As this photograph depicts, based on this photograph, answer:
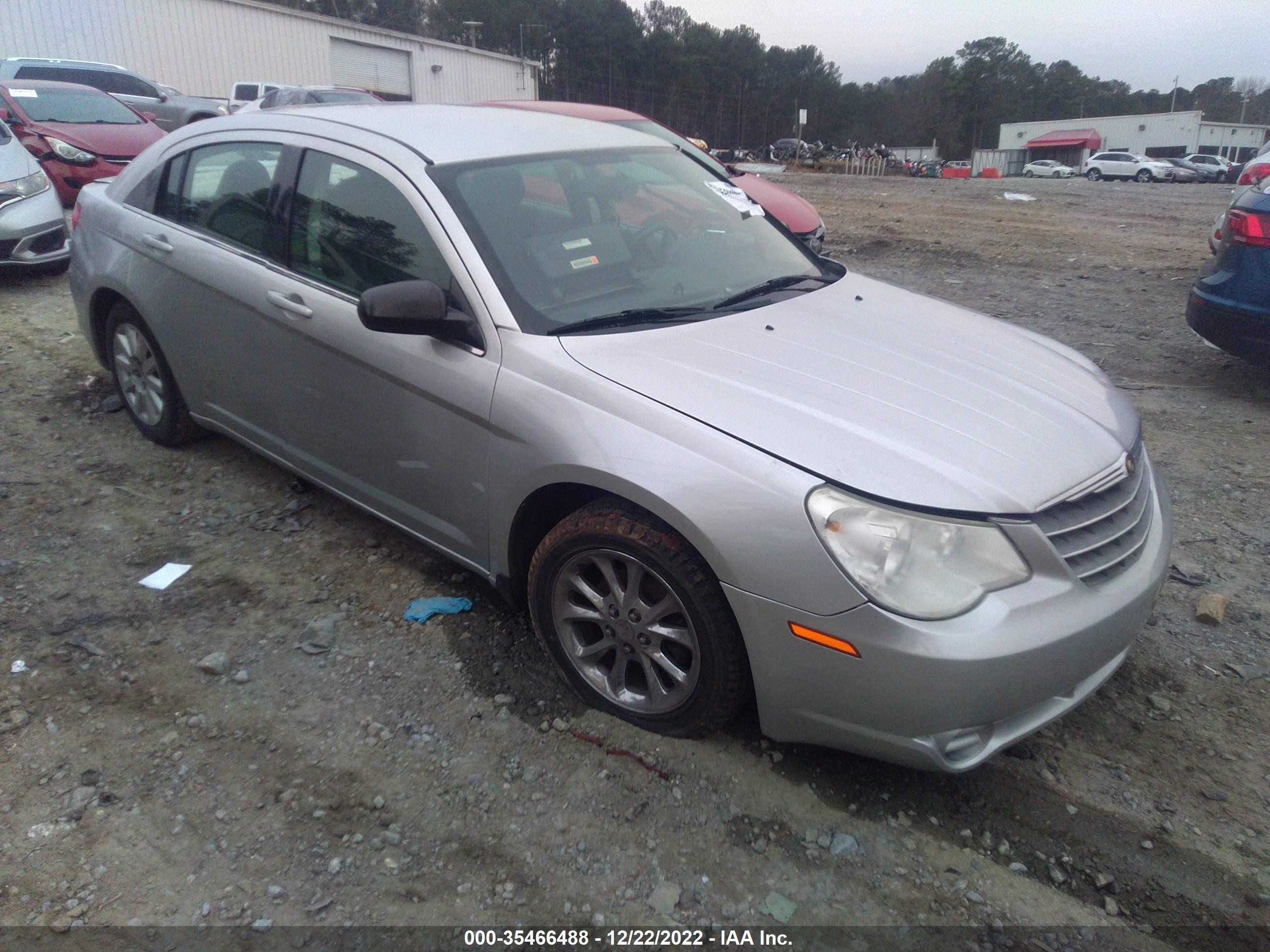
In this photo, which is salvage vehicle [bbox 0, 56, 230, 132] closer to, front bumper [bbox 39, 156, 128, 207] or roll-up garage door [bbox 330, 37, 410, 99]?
front bumper [bbox 39, 156, 128, 207]

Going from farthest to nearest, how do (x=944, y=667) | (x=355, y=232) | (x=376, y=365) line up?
(x=355, y=232) → (x=376, y=365) → (x=944, y=667)

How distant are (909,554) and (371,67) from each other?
135 feet

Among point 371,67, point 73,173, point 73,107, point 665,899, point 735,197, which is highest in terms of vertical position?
point 371,67

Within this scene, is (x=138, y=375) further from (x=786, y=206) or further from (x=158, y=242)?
(x=786, y=206)

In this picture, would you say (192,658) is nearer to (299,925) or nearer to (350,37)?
(299,925)

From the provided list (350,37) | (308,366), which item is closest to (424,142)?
(308,366)

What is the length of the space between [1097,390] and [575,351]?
69.5 inches

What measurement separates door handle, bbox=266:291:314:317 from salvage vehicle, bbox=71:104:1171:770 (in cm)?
4

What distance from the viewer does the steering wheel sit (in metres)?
3.22

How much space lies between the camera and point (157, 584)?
11.4 ft

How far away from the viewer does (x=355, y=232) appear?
10.6 feet

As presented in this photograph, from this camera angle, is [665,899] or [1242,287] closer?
[665,899]

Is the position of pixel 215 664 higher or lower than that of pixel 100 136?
lower

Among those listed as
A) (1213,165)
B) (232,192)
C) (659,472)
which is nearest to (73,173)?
(232,192)
